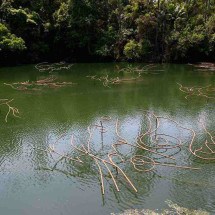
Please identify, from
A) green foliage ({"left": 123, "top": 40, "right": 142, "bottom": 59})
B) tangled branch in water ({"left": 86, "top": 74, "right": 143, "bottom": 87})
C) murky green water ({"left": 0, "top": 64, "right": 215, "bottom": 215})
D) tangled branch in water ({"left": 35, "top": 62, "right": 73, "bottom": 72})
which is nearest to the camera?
murky green water ({"left": 0, "top": 64, "right": 215, "bottom": 215})

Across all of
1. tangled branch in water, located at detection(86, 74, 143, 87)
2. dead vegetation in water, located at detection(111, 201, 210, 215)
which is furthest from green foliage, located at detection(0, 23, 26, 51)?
dead vegetation in water, located at detection(111, 201, 210, 215)

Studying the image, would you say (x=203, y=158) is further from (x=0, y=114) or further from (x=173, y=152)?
(x=0, y=114)

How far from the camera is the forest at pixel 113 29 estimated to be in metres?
26.9

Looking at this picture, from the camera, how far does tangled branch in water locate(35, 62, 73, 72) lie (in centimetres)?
2502

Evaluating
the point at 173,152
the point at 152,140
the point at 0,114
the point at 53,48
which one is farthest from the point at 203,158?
the point at 53,48

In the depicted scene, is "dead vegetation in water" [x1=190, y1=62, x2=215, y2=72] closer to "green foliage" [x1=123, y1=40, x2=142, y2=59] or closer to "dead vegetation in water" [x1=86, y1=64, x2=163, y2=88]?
"dead vegetation in water" [x1=86, y1=64, x2=163, y2=88]

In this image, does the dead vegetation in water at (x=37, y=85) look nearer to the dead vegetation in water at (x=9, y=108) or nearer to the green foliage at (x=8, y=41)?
the dead vegetation in water at (x=9, y=108)

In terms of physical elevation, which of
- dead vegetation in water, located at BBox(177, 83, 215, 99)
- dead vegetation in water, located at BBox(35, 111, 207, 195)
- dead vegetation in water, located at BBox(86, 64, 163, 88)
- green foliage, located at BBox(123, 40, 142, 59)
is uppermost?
green foliage, located at BBox(123, 40, 142, 59)

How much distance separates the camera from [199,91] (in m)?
18.7

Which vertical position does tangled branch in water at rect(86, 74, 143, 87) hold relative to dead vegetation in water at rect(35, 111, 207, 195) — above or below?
above

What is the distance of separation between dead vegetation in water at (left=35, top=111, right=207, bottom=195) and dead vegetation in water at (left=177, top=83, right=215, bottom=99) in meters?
5.03

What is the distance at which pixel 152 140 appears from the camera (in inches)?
476

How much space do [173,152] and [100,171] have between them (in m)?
2.73

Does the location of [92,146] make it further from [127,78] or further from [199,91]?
[127,78]
